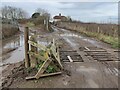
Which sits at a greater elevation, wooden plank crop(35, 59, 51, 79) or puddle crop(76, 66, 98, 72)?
wooden plank crop(35, 59, 51, 79)

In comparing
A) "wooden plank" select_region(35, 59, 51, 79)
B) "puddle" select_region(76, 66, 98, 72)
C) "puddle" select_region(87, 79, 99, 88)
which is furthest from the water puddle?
"puddle" select_region(87, 79, 99, 88)

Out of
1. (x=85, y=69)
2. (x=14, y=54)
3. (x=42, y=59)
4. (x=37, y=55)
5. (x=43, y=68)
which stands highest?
(x=37, y=55)

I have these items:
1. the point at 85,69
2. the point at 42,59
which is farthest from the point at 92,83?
the point at 42,59

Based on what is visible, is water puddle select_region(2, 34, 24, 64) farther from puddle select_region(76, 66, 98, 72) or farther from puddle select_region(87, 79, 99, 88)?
puddle select_region(87, 79, 99, 88)

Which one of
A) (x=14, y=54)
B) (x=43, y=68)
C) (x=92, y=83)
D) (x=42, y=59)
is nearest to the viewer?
(x=92, y=83)

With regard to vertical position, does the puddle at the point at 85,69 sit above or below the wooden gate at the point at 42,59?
below

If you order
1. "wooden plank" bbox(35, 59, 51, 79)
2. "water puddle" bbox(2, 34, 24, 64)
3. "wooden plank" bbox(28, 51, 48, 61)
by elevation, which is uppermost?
"wooden plank" bbox(28, 51, 48, 61)

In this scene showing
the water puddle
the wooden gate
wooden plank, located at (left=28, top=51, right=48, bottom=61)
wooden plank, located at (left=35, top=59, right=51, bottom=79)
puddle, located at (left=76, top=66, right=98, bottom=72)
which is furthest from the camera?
the water puddle

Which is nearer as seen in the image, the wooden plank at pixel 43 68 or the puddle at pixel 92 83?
the puddle at pixel 92 83

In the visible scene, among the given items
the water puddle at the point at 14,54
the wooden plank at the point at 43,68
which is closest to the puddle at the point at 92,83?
the wooden plank at the point at 43,68

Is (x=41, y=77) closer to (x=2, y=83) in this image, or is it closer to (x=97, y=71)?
(x=2, y=83)

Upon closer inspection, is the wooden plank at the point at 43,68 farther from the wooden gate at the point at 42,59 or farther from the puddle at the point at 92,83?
the puddle at the point at 92,83

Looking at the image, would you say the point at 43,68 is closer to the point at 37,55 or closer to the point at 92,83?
the point at 37,55

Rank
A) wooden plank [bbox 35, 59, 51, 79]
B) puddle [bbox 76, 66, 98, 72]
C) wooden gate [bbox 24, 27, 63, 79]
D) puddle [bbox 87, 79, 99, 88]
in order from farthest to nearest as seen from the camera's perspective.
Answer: puddle [bbox 76, 66, 98, 72]
wooden gate [bbox 24, 27, 63, 79]
wooden plank [bbox 35, 59, 51, 79]
puddle [bbox 87, 79, 99, 88]
